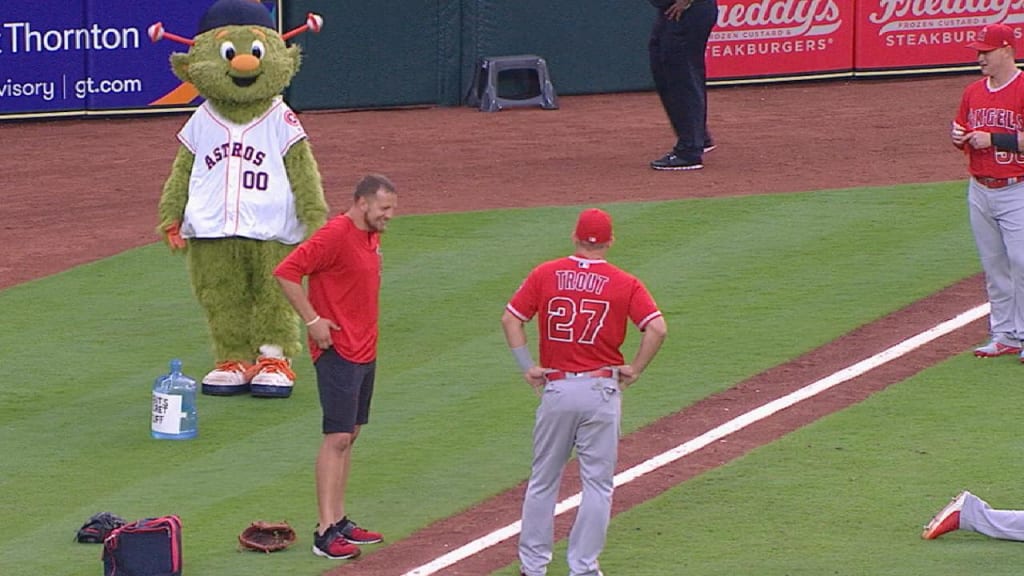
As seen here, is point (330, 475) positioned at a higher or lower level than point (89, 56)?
lower

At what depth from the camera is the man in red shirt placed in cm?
925

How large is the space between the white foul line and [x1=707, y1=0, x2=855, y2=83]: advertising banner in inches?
344

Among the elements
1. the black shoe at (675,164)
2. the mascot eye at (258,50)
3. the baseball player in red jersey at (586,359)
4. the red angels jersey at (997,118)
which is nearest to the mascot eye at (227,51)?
the mascot eye at (258,50)

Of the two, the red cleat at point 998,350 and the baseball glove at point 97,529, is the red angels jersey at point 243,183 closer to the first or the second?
the baseball glove at point 97,529

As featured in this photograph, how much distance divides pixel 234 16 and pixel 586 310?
4450mm

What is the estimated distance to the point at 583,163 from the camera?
18078mm

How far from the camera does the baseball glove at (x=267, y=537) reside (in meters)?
9.38

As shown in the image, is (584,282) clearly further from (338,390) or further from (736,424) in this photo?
(736,424)

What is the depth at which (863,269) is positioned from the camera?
46.9ft

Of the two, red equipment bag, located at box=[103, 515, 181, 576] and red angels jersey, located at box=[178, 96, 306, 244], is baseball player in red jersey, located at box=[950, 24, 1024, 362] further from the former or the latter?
red equipment bag, located at box=[103, 515, 181, 576]

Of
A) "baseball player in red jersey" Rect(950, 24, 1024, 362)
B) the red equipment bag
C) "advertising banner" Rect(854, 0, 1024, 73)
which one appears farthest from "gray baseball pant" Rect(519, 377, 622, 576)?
"advertising banner" Rect(854, 0, 1024, 73)

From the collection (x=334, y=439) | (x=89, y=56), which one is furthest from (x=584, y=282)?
(x=89, y=56)

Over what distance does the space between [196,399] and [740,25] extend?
11.2 m

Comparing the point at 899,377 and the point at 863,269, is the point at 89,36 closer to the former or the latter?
the point at 863,269
